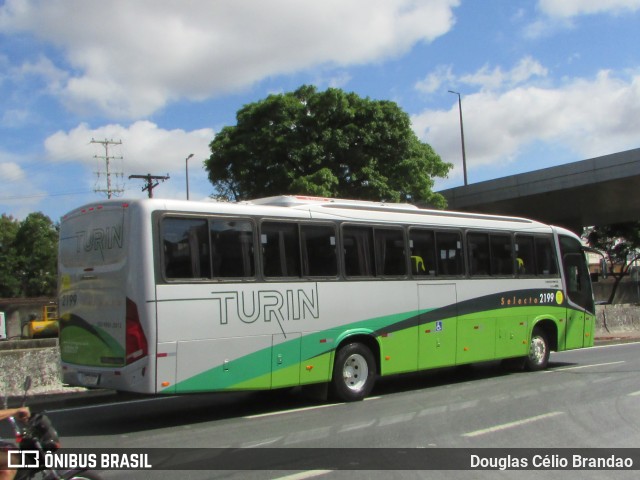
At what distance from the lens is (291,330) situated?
974cm

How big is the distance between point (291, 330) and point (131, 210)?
9.66 ft

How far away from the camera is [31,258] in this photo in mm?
62406

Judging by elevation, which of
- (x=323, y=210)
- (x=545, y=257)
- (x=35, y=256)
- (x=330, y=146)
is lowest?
(x=545, y=257)

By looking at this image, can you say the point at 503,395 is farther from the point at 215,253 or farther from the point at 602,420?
the point at 215,253

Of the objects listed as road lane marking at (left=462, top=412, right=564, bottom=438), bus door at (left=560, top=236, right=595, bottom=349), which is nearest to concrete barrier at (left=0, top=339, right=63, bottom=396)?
road lane marking at (left=462, top=412, right=564, bottom=438)

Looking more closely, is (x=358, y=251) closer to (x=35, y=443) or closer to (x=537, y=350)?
(x=537, y=350)

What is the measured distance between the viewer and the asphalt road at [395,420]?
24.4ft

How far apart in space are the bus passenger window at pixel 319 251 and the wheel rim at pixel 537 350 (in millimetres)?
6007

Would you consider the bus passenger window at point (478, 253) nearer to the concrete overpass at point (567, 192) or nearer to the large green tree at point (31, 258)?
the concrete overpass at point (567, 192)

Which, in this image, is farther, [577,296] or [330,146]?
[330,146]

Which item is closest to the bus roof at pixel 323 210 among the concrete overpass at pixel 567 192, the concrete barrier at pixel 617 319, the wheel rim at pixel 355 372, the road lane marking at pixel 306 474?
the wheel rim at pixel 355 372

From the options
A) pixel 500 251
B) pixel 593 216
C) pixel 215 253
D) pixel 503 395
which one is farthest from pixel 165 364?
pixel 593 216

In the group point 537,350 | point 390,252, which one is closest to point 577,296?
point 537,350

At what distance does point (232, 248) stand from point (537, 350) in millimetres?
8236
